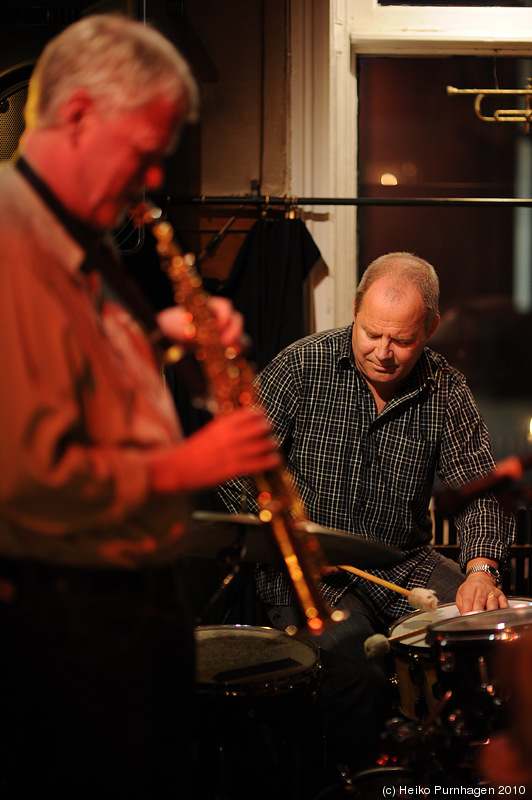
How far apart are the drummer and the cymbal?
0.82m

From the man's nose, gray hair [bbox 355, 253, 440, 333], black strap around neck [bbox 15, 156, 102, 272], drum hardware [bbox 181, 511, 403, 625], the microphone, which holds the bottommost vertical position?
drum hardware [bbox 181, 511, 403, 625]

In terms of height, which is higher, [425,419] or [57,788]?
[425,419]

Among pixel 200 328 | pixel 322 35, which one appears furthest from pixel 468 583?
pixel 322 35

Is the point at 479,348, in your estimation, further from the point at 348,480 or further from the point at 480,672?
the point at 480,672

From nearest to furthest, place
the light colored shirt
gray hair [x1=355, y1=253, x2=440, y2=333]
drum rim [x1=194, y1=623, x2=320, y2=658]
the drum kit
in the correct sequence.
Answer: the light colored shirt < the drum kit < drum rim [x1=194, y1=623, x2=320, y2=658] < gray hair [x1=355, y1=253, x2=440, y2=333]

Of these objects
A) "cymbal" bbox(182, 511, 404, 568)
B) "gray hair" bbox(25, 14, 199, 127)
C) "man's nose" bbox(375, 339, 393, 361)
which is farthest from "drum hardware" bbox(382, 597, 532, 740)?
"gray hair" bbox(25, 14, 199, 127)

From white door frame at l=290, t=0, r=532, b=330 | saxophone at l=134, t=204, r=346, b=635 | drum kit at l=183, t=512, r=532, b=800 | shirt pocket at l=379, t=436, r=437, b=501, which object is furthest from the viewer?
white door frame at l=290, t=0, r=532, b=330

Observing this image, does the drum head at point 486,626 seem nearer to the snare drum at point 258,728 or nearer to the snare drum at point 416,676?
the snare drum at point 416,676

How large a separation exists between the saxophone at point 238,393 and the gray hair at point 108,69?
0.19 metres

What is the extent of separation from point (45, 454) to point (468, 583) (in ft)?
5.20

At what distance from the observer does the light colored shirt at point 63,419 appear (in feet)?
3.03

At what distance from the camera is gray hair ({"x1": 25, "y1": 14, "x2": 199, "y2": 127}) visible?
3.25ft

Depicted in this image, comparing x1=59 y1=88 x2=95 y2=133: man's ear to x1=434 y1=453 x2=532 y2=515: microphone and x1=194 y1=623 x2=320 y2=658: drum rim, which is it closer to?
x1=434 y1=453 x2=532 y2=515: microphone

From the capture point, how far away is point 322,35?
3.00 meters
